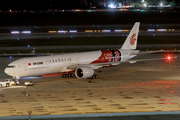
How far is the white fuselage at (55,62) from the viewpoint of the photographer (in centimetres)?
3925

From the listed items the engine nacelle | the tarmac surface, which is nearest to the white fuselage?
the tarmac surface

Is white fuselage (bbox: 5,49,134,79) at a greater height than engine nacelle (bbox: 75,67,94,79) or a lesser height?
greater

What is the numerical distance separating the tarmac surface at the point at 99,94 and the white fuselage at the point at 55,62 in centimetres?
175

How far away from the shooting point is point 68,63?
43.4 metres

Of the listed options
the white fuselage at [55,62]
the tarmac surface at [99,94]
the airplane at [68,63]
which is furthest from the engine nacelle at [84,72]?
the white fuselage at [55,62]

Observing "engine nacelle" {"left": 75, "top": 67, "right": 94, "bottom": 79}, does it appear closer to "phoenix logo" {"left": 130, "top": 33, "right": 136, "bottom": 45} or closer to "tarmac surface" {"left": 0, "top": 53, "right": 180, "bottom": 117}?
"tarmac surface" {"left": 0, "top": 53, "right": 180, "bottom": 117}

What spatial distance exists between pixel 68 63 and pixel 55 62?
2.27 metres

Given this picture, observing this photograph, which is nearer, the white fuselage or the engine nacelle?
the white fuselage

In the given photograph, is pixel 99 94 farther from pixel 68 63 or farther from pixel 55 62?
pixel 68 63

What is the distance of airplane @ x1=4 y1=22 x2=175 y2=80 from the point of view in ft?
129

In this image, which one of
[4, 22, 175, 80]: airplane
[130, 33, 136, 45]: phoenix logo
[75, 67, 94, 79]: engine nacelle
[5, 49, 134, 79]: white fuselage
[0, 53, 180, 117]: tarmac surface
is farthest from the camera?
[130, 33, 136, 45]: phoenix logo

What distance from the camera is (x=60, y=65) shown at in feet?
139

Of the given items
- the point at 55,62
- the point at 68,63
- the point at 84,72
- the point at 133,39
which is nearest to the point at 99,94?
the point at 84,72

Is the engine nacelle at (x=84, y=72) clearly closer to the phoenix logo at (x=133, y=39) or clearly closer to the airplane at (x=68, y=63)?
the airplane at (x=68, y=63)
